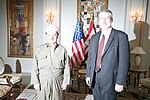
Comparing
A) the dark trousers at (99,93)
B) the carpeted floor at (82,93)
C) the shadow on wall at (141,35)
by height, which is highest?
the shadow on wall at (141,35)

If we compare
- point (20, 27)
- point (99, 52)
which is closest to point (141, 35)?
point (99, 52)

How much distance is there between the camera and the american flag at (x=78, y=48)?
539 cm

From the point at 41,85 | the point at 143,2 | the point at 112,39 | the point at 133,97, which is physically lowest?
the point at 133,97

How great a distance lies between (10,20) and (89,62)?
4063 mm

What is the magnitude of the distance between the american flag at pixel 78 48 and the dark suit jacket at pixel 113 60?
2704mm

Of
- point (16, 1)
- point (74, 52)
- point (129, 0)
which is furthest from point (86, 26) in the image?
point (16, 1)

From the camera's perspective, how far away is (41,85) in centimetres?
264

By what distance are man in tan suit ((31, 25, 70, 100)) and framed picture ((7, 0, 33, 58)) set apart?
365 centimetres

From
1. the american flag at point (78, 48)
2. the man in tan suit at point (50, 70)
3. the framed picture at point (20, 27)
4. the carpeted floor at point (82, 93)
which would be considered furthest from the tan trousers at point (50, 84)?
the framed picture at point (20, 27)

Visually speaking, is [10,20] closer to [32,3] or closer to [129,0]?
[32,3]

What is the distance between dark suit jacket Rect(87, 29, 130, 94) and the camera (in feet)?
8.20

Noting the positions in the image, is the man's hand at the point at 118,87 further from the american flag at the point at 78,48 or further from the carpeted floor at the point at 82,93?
the american flag at the point at 78,48

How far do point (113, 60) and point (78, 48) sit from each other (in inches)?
113

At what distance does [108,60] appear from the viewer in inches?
101
